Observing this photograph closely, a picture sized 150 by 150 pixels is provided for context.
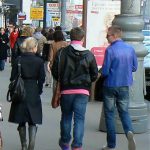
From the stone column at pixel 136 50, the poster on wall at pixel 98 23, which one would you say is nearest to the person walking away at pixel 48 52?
the poster on wall at pixel 98 23

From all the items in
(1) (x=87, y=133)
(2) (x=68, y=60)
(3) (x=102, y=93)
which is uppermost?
(2) (x=68, y=60)

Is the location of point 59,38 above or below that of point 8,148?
above

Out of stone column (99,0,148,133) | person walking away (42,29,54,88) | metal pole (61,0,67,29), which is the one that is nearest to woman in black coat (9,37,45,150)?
stone column (99,0,148,133)

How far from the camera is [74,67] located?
7.66 metres

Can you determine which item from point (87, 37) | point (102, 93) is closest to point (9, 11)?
point (87, 37)

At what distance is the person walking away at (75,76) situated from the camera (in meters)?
7.65

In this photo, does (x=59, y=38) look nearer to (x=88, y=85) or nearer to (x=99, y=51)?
(x=99, y=51)

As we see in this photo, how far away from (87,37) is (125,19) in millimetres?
4214

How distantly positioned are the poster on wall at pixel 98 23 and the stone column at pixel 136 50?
4.02 m

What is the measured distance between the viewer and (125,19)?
9.77 metres

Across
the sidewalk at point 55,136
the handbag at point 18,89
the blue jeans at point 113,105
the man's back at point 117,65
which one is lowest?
the sidewalk at point 55,136

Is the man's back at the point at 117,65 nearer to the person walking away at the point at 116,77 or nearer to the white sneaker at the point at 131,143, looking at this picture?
the person walking away at the point at 116,77

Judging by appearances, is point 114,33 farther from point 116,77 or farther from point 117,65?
point 116,77

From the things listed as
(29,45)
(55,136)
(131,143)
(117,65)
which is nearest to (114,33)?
(117,65)
